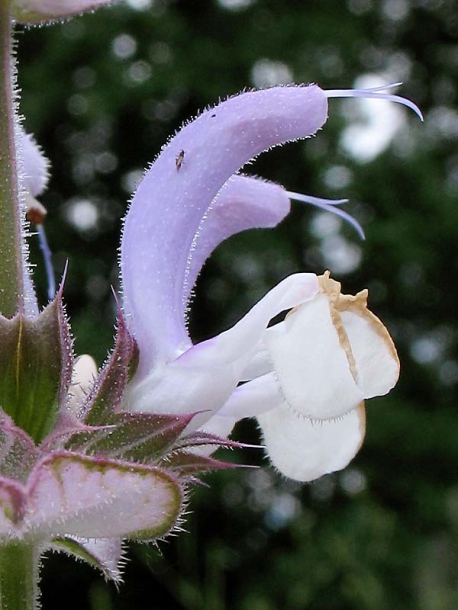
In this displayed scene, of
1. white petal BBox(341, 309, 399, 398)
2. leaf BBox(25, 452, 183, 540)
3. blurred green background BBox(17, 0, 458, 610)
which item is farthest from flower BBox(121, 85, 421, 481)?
blurred green background BBox(17, 0, 458, 610)

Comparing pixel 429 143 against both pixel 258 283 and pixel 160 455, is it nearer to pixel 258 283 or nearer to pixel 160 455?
pixel 258 283

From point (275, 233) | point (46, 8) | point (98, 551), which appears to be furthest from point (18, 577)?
point (275, 233)

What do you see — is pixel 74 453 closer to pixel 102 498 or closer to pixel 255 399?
pixel 102 498

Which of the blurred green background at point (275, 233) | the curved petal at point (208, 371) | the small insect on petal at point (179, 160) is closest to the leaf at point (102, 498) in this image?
the curved petal at point (208, 371)

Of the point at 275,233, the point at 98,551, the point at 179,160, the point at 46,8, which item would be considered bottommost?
the point at 275,233

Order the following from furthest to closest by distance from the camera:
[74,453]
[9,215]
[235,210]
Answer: [235,210]
[9,215]
[74,453]

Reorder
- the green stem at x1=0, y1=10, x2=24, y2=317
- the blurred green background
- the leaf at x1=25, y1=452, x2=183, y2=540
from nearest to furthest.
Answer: the leaf at x1=25, y1=452, x2=183, y2=540
the green stem at x1=0, y1=10, x2=24, y2=317
the blurred green background

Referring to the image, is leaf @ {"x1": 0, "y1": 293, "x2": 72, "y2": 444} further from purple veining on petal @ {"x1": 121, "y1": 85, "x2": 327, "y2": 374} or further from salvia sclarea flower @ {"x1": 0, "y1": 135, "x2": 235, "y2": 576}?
purple veining on petal @ {"x1": 121, "y1": 85, "x2": 327, "y2": 374}

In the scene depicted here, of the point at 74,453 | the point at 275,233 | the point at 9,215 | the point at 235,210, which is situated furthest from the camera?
the point at 275,233
